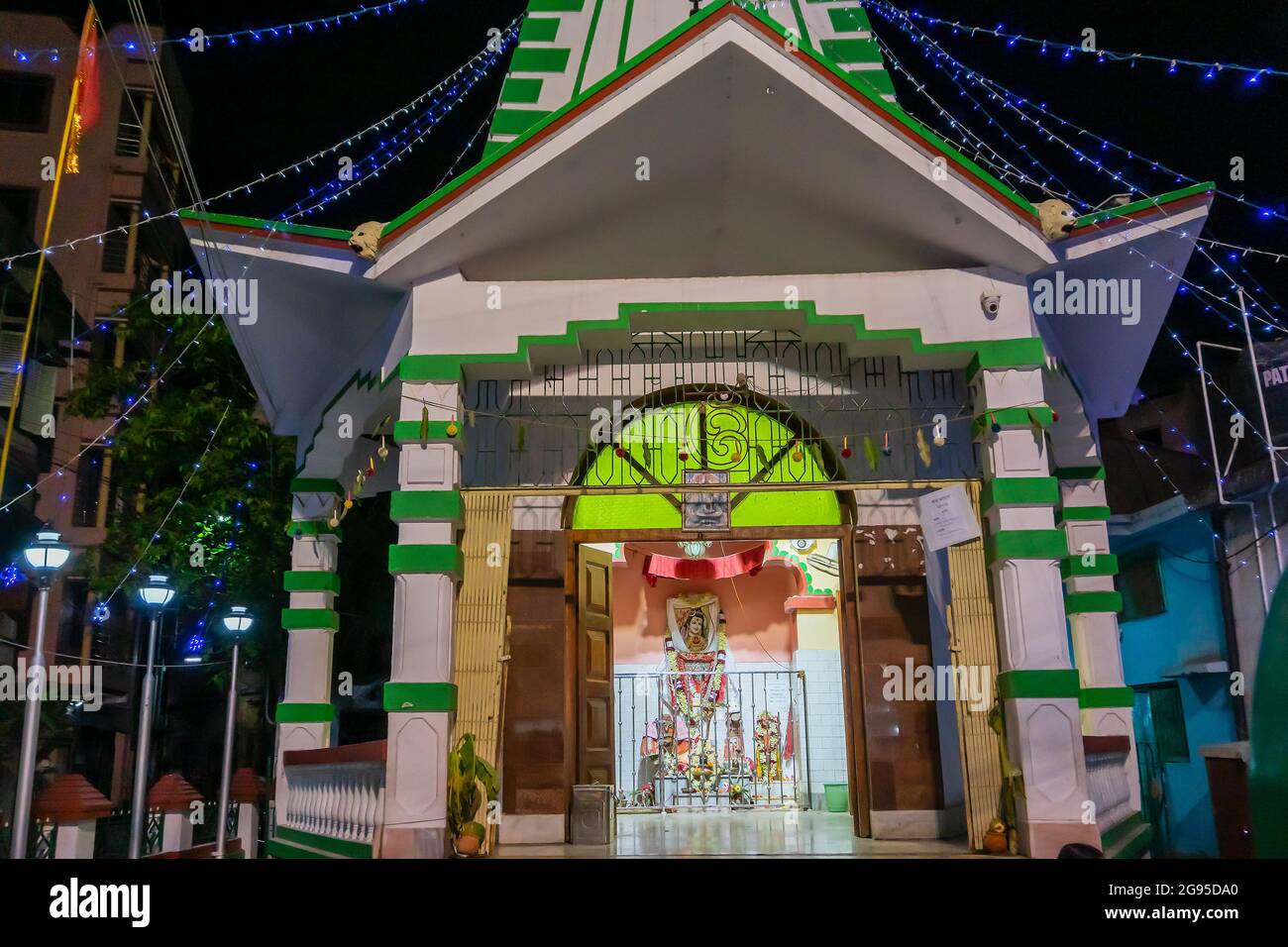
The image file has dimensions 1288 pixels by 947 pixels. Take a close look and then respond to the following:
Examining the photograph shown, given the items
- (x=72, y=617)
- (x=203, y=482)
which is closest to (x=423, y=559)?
(x=203, y=482)

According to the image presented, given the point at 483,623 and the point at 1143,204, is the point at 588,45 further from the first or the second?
the point at 483,623

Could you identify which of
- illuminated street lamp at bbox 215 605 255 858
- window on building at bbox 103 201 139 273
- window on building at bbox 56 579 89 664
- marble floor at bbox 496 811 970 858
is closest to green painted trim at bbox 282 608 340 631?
illuminated street lamp at bbox 215 605 255 858

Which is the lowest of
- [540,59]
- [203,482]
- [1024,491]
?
[1024,491]

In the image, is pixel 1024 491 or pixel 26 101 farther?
pixel 26 101

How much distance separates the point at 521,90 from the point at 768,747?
9395 mm

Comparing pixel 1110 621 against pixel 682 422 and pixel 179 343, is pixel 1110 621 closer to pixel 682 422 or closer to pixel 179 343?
pixel 682 422

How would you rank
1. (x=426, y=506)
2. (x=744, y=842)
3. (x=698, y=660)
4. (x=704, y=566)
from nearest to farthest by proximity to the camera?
1. (x=426, y=506)
2. (x=744, y=842)
3. (x=698, y=660)
4. (x=704, y=566)

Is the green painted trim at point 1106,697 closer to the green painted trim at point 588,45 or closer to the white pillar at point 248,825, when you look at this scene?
the green painted trim at point 588,45

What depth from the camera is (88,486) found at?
2261 cm

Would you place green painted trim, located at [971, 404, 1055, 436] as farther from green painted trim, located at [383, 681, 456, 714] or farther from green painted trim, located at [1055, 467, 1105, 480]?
green painted trim, located at [383, 681, 456, 714]

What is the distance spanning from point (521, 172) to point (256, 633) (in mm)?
9951

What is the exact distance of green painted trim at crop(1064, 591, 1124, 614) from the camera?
34.2 feet

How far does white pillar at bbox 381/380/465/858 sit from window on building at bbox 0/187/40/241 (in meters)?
17.3
